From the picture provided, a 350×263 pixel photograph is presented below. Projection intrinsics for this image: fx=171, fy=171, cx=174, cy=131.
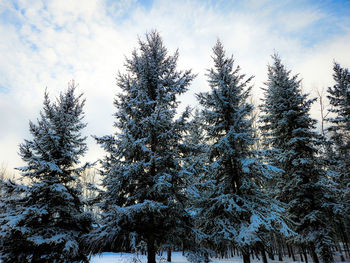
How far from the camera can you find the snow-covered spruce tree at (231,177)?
766 cm

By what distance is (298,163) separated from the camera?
38.1ft

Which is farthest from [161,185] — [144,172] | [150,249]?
[150,249]

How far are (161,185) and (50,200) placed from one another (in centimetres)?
589

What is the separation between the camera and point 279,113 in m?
13.5

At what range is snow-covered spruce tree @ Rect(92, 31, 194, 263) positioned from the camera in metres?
5.82

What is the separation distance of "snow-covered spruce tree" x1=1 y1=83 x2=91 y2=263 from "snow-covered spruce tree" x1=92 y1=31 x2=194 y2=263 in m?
2.55

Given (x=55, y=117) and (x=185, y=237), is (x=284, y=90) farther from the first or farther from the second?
(x=55, y=117)

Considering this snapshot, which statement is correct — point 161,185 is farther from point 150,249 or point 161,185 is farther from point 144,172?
point 150,249

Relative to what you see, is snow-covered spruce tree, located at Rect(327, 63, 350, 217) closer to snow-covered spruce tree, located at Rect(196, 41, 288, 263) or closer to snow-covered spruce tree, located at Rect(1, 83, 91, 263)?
snow-covered spruce tree, located at Rect(196, 41, 288, 263)

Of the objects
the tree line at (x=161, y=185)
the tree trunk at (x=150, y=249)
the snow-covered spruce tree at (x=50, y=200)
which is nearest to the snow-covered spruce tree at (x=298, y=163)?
the tree line at (x=161, y=185)

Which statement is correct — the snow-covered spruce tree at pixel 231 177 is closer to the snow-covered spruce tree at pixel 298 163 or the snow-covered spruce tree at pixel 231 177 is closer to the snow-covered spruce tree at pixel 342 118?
the snow-covered spruce tree at pixel 298 163

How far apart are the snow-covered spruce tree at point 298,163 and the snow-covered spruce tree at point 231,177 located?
1.76 meters

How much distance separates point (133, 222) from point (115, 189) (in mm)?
1399

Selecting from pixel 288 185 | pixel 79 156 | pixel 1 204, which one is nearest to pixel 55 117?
pixel 79 156
